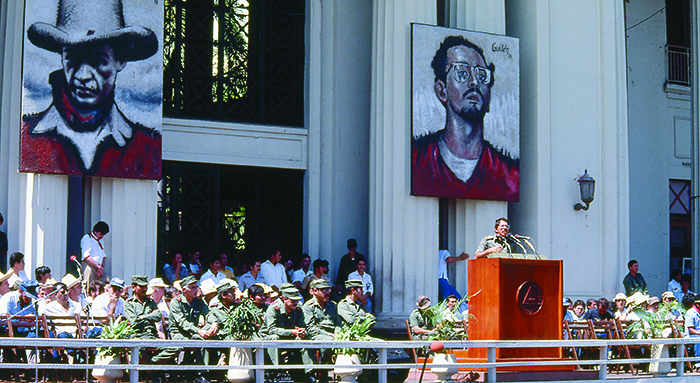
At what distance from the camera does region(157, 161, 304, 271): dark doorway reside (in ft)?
55.7

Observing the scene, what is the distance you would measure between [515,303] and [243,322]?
136 inches

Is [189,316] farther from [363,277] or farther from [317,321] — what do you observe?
→ [363,277]

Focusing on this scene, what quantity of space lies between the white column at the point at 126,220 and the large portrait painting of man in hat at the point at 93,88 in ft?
0.89

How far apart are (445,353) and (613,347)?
5038mm

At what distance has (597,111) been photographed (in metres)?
19.1

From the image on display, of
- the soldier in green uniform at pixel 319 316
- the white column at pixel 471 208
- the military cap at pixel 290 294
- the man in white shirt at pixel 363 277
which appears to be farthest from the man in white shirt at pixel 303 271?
the military cap at pixel 290 294

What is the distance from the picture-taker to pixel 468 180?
58.4 ft

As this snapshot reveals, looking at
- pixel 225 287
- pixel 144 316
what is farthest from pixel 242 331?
pixel 144 316

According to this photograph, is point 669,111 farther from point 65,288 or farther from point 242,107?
point 65,288

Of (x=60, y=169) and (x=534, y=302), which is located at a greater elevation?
(x=60, y=169)

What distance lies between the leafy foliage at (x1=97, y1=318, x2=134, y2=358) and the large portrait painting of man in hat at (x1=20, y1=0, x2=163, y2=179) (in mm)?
4673

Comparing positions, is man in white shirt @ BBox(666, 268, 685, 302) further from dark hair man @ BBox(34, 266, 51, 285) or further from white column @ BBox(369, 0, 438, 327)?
dark hair man @ BBox(34, 266, 51, 285)

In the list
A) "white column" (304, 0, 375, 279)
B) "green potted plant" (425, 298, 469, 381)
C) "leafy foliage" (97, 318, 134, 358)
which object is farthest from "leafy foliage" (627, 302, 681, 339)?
"leafy foliage" (97, 318, 134, 358)

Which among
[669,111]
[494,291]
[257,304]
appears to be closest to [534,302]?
[494,291]
